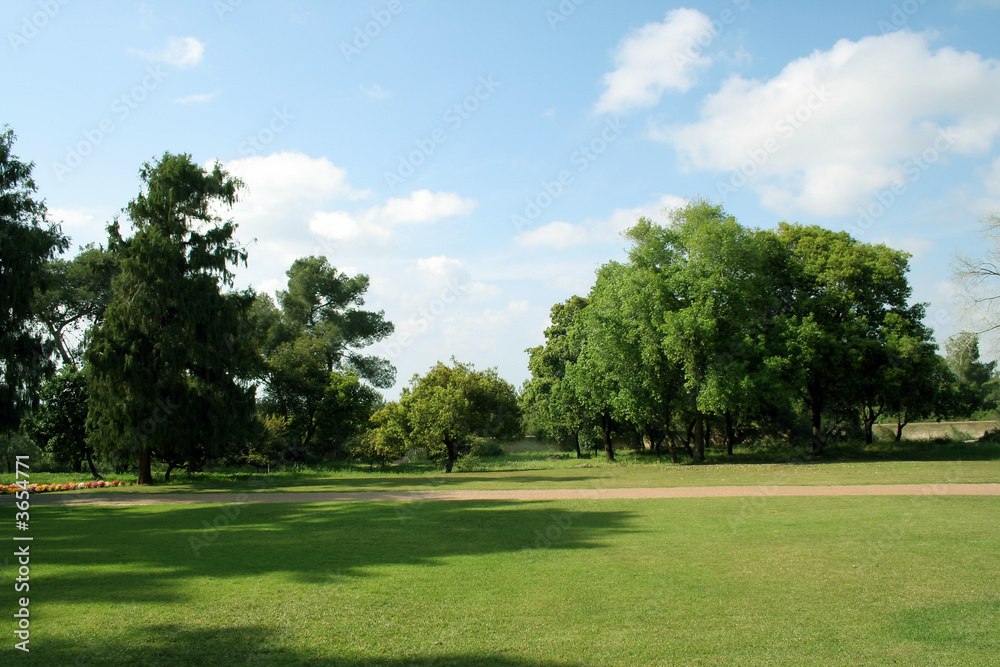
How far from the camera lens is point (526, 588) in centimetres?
774

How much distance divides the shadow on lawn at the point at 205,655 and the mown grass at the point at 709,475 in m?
17.5

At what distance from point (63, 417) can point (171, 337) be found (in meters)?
9.20

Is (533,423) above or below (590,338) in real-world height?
below

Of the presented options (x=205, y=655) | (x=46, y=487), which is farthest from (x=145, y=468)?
(x=205, y=655)

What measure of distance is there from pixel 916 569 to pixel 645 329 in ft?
89.5

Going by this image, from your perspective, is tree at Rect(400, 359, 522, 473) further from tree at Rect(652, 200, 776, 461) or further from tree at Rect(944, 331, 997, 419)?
tree at Rect(944, 331, 997, 419)

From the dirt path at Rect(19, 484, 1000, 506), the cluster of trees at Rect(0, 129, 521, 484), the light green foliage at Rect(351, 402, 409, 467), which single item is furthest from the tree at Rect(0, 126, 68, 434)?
the light green foliage at Rect(351, 402, 409, 467)

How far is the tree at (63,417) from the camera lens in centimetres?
3112

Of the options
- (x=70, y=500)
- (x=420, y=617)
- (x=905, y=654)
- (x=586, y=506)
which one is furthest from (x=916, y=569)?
(x=70, y=500)

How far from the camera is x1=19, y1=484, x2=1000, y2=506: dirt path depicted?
1770 cm

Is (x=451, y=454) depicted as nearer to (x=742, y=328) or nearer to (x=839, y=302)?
(x=742, y=328)

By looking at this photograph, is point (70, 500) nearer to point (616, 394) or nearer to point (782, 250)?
point (616, 394)

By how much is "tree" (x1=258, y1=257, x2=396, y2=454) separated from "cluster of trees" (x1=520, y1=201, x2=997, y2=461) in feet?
61.8

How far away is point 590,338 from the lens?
37.8 meters
